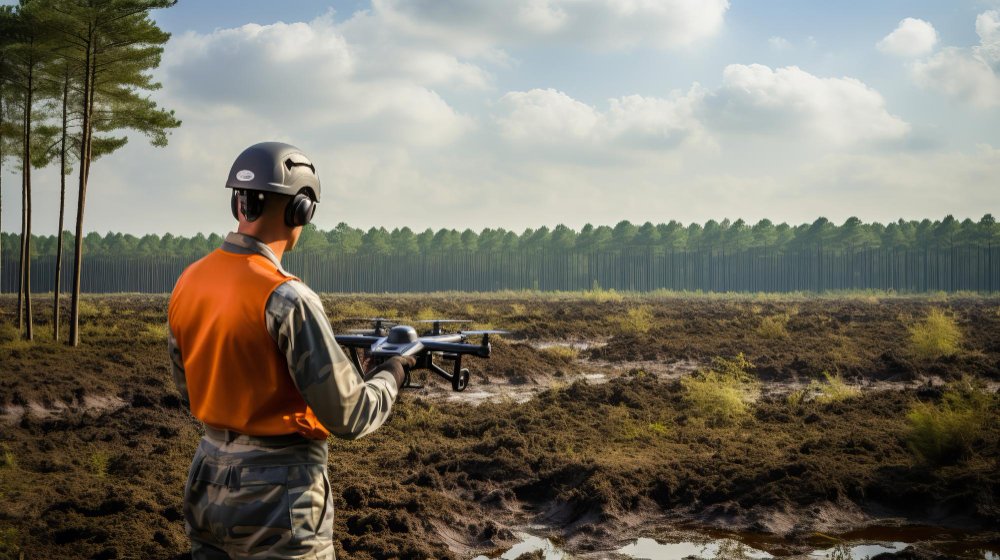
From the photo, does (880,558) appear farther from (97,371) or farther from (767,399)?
(97,371)

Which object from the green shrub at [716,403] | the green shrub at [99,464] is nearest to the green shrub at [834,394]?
the green shrub at [716,403]

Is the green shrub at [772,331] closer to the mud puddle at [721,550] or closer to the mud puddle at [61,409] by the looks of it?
the mud puddle at [61,409]

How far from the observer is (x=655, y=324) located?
35.2 metres

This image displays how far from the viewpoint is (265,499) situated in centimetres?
314

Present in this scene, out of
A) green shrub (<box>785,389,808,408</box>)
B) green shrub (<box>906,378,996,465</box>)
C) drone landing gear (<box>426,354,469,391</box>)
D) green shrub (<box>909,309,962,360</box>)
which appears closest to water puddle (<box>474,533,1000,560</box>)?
green shrub (<box>906,378,996,465</box>)

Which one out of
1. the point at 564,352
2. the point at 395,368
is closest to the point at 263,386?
the point at 395,368

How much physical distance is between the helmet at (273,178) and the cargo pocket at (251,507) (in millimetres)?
942

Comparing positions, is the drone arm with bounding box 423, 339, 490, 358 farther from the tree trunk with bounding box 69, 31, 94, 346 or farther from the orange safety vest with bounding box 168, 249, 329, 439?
the tree trunk with bounding box 69, 31, 94, 346

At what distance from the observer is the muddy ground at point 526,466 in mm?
8461

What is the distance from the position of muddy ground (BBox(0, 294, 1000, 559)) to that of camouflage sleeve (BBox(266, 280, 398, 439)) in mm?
5148

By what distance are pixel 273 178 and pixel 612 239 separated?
10998 cm

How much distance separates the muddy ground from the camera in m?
Answer: 8.46

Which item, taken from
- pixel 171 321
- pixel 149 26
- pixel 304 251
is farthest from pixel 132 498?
pixel 304 251

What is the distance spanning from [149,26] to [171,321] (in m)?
23.3
